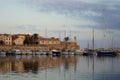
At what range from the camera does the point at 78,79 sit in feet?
111

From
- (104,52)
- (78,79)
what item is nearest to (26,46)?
(104,52)

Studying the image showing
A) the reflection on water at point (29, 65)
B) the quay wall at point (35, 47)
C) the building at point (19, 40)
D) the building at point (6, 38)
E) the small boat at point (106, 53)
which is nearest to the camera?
the reflection on water at point (29, 65)

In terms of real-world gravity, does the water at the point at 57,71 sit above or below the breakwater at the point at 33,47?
below

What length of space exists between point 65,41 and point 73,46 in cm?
559

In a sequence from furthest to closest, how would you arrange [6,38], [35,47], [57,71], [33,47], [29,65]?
[6,38] < [35,47] < [33,47] < [29,65] < [57,71]

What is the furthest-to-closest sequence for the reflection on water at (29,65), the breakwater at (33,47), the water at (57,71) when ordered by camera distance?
the breakwater at (33,47), the reflection on water at (29,65), the water at (57,71)

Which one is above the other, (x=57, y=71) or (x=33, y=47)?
(x=33, y=47)

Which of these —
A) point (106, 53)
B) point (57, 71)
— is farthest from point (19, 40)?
Result: point (57, 71)

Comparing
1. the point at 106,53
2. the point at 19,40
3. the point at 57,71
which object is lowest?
the point at 106,53

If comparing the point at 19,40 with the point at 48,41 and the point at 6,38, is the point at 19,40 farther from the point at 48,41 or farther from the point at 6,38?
the point at 48,41

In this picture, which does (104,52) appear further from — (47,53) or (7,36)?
(7,36)

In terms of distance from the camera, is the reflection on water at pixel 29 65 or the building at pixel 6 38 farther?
the building at pixel 6 38

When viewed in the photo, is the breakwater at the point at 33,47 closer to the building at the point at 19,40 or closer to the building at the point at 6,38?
the building at the point at 19,40

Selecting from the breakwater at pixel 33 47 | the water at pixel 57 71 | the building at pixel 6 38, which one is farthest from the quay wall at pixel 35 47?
the water at pixel 57 71
